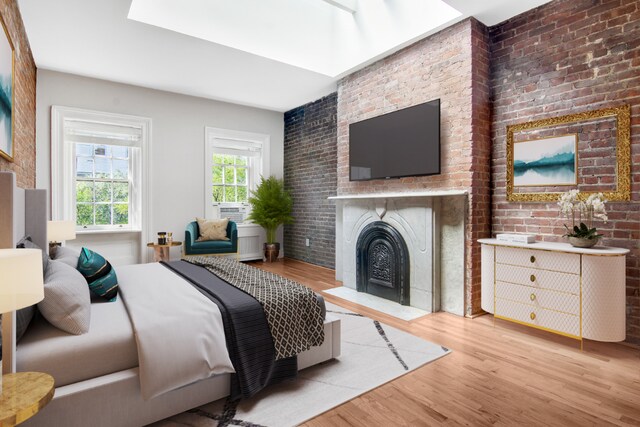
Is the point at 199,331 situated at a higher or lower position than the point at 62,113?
lower

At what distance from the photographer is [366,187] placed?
4539mm

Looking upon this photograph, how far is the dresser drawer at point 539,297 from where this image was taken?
2562 millimetres

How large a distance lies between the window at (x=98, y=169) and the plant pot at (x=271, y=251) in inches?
83.5

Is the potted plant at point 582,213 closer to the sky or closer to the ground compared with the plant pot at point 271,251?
closer to the sky

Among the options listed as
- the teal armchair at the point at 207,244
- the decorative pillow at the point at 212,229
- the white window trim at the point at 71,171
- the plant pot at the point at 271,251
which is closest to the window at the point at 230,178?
the decorative pillow at the point at 212,229

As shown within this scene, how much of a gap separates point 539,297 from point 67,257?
11.6ft

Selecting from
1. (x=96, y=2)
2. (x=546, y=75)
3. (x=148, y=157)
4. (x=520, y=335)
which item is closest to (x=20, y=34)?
(x=96, y=2)

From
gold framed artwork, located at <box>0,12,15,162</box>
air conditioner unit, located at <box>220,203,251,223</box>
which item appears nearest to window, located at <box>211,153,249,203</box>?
air conditioner unit, located at <box>220,203,251,223</box>

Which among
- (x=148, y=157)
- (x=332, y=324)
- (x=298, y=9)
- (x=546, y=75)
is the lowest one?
(x=332, y=324)

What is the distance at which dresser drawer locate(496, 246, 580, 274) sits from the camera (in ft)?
8.39

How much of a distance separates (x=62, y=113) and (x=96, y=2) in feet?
7.28

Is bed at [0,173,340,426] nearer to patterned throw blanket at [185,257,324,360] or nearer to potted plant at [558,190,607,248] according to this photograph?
patterned throw blanket at [185,257,324,360]

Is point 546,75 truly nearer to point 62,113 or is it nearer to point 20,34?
point 20,34

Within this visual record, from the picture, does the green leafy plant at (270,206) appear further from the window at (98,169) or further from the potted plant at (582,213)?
the potted plant at (582,213)
